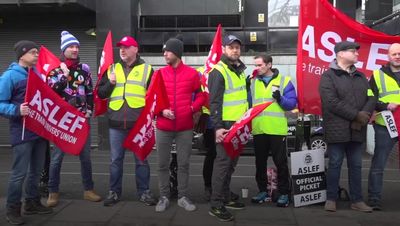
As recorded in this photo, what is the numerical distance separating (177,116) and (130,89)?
76 cm

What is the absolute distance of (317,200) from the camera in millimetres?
6711

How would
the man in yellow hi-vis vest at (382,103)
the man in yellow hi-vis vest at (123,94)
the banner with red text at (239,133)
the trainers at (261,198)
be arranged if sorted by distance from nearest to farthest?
the banner with red text at (239,133), the man in yellow hi-vis vest at (382,103), the man in yellow hi-vis vest at (123,94), the trainers at (261,198)

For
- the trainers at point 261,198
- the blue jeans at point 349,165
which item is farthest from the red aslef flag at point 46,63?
the blue jeans at point 349,165

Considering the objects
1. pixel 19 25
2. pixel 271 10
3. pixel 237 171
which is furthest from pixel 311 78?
pixel 19 25

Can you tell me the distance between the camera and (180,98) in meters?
6.29

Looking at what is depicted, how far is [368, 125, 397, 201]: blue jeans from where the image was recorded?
256 inches

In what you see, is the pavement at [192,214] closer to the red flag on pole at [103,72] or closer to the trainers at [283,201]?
the trainers at [283,201]

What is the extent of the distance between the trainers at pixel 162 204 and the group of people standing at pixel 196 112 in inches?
0.5

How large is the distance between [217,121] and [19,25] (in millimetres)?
13481

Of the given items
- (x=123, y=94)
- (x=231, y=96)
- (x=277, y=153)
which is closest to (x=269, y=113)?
(x=277, y=153)

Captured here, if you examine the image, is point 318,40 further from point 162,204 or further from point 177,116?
point 162,204

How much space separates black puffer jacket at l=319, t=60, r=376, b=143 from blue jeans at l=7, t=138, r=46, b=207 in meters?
3.56

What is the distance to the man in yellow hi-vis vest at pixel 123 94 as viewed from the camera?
6.53m

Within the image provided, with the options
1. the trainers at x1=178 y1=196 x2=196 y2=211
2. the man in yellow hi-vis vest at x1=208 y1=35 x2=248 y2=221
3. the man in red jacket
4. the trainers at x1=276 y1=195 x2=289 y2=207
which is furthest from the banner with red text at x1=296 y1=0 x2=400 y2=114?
the trainers at x1=178 y1=196 x2=196 y2=211
